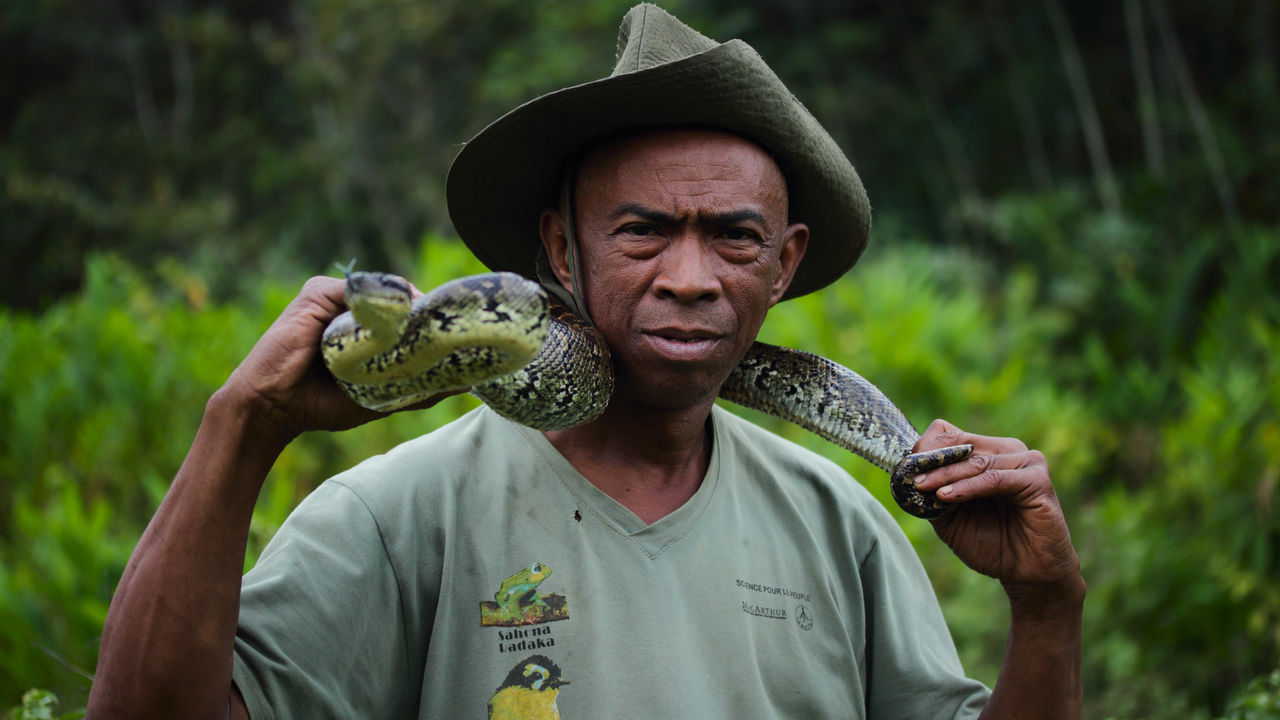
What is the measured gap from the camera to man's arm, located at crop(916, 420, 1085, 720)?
254 centimetres

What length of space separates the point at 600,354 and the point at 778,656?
0.84m

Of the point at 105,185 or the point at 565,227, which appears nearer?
the point at 565,227

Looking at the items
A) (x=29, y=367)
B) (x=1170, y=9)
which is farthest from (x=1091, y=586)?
(x=1170, y=9)

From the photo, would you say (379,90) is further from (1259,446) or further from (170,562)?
(170,562)

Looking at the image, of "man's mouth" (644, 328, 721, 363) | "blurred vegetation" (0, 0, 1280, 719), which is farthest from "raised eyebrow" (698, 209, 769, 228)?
"blurred vegetation" (0, 0, 1280, 719)

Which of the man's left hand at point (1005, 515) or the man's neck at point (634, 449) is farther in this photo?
the man's neck at point (634, 449)

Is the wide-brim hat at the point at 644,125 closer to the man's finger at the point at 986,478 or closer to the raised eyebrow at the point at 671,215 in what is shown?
the raised eyebrow at the point at 671,215

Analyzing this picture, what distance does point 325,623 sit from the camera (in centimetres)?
216

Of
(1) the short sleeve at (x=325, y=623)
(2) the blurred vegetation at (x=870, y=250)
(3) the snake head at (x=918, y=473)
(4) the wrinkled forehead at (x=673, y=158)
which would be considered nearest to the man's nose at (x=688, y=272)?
(4) the wrinkled forehead at (x=673, y=158)

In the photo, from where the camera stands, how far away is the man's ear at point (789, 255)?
288cm

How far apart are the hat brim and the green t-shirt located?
2.01ft

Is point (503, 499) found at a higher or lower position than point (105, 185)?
lower

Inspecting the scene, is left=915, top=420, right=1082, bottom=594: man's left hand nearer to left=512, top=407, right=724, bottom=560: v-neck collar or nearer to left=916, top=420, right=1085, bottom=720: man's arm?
left=916, top=420, right=1085, bottom=720: man's arm

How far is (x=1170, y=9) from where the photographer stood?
2081 centimetres
